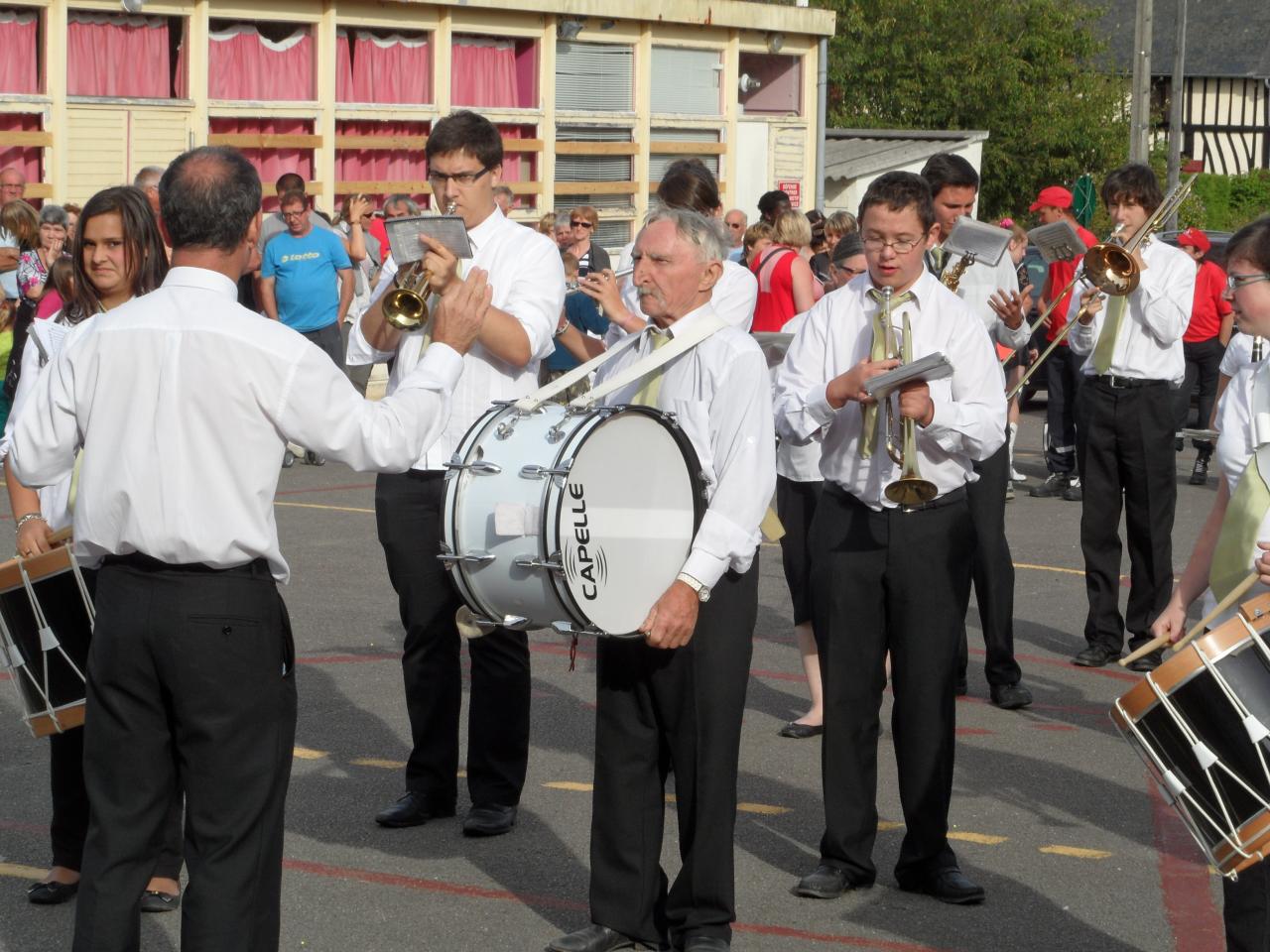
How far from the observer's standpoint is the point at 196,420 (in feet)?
13.2

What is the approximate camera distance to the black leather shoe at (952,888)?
563 cm

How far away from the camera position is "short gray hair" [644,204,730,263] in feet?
16.9

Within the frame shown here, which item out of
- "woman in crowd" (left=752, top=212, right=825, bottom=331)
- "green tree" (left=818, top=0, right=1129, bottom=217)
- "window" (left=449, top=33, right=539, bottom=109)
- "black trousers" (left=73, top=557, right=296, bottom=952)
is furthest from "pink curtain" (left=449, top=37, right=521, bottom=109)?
"green tree" (left=818, top=0, right=1129, bottom=217)

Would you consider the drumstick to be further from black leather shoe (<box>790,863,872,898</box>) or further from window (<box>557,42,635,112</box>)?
window (<box>557,42,635,112</box>)

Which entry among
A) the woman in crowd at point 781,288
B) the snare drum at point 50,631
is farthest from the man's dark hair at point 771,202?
the snare drum at point 50,631

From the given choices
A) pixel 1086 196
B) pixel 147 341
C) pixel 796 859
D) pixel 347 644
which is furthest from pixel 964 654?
pixel 1086 196

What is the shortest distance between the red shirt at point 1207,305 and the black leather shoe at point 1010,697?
25.3ft

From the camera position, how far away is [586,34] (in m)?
23.0

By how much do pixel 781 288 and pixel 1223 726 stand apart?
574cm

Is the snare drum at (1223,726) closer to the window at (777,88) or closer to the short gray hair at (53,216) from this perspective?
the short gray hair at (53,216)

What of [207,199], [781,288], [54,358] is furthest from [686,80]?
[207,199]

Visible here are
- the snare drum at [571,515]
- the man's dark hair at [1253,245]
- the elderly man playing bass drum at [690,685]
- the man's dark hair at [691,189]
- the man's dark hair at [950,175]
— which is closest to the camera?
the man's dark hair at [1253,245]

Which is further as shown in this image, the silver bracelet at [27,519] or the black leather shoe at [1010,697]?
Answer: the black leather shoe at [1010,697]

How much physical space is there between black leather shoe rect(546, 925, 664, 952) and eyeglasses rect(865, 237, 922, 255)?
84.3 inches
